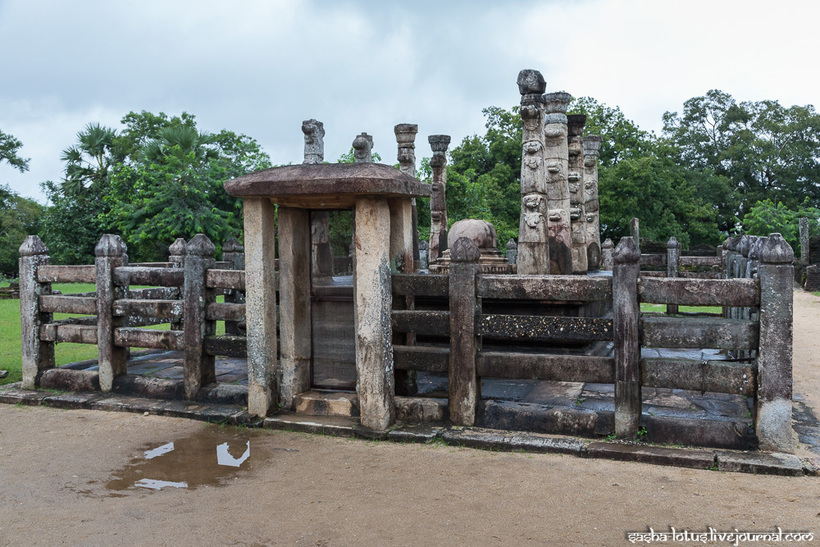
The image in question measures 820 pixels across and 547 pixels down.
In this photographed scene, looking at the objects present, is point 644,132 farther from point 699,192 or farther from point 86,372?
point 86,372

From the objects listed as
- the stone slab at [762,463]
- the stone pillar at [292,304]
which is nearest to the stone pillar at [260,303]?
the stone pillar at [292,304]

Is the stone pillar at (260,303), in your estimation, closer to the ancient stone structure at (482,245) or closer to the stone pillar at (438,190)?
the ancient stone structure at (482,245)

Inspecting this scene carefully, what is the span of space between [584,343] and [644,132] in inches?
1137

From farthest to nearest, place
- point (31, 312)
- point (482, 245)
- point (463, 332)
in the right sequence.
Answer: point (482, 245) < point (31, 312) < point (463, 332)

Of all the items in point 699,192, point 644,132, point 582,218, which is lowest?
point 582,218

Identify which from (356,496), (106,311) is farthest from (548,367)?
(106,311)

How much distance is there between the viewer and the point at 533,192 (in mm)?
9352

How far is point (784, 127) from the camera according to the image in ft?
131

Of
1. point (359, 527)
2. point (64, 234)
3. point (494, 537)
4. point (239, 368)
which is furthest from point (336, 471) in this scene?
point (64, 234)

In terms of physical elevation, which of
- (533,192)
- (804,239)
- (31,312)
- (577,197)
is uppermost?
(577,197)

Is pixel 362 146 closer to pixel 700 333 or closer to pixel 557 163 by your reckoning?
pixel 557 163

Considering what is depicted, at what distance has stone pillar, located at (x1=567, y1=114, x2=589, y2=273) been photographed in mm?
12289

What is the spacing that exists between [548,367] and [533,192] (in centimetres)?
422

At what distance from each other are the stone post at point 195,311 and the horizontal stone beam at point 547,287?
9.50 ft
